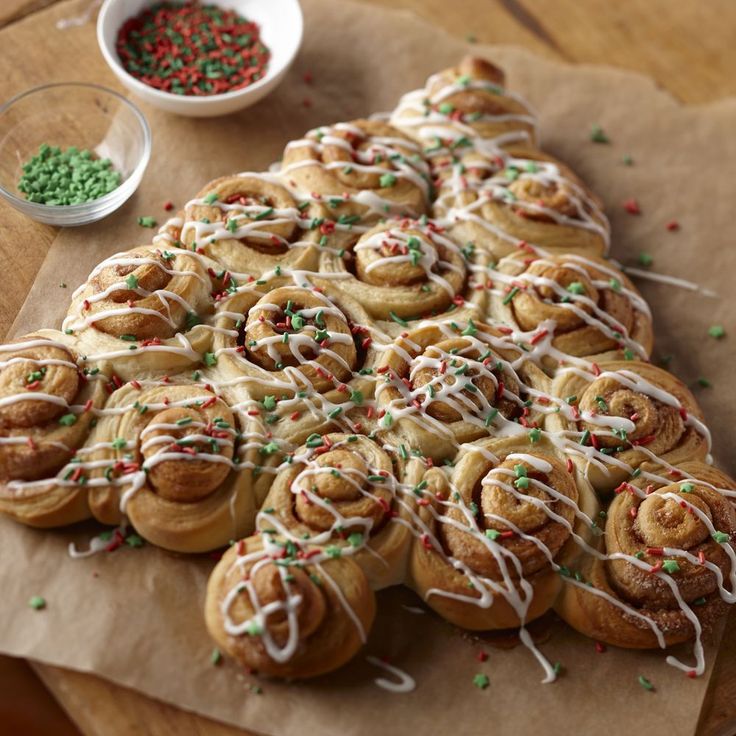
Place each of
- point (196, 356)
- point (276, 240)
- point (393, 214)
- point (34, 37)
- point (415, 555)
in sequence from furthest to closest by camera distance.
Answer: point (34, 37) < point (393, 214) < point (276, 240) < point (196, 356) < point (415, 555)

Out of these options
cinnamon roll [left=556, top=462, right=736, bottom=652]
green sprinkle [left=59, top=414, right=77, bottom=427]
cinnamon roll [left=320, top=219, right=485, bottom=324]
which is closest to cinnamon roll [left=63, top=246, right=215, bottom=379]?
green sprinkle [left=59, top=414, right=77, bottom=427]

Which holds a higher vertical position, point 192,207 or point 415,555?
point 192,207

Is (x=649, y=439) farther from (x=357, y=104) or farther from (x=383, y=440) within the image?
(x=357, y=104)

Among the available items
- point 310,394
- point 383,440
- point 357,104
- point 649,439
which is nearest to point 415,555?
point 383,440

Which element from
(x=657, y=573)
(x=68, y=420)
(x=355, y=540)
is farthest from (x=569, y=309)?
(x=68, y=420)

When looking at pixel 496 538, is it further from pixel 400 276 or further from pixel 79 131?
pixel 79 131
